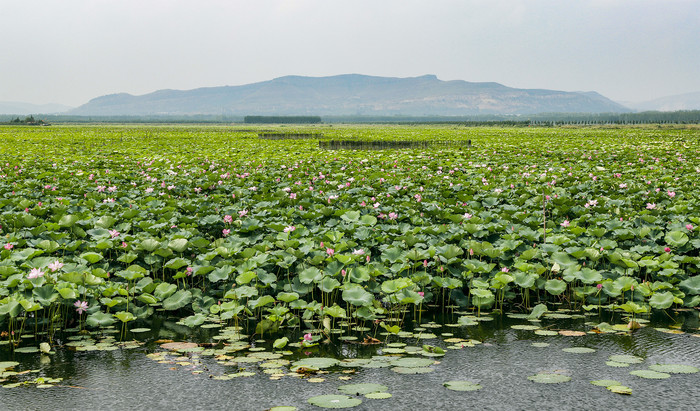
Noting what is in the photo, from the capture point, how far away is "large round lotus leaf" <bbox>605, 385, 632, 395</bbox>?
3744 millimetres

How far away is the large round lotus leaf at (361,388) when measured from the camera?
375cm

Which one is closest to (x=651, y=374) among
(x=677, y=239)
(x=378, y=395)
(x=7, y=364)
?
(x=378, y=395)

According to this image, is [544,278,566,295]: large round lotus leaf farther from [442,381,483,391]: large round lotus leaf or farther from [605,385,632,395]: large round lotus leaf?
[442,381,483,391]: large round lotus leaf

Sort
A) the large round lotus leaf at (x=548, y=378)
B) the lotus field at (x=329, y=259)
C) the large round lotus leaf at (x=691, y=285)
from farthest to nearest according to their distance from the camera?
1. the large round lotus leaf at (x=691, y=285)
2. the lotus field at (x=329, y=259)
3. the large round lotus leaf at (x=548, y=378)

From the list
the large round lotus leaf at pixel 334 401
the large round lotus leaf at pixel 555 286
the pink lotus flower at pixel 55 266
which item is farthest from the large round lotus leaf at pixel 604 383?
the pink lotus flower at pixel 55 266

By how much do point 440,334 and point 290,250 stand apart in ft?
5.77

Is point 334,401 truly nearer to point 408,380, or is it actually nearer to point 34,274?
point 408,380

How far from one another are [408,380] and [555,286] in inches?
96.3

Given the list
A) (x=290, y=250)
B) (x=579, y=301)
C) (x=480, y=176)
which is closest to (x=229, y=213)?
(x=290, y=250)

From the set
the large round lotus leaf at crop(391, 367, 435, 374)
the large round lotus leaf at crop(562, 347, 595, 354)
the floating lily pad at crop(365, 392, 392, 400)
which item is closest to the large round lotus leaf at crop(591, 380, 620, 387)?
the large round lotus leaf at crop(562, 347, 595, 354)

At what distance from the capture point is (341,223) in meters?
7.56

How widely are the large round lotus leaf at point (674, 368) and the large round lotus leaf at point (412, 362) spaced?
1623 mm

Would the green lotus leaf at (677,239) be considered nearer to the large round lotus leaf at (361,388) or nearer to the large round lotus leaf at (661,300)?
the large round lotus leaf at (661,300)

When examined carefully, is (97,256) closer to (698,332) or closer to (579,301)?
(579,301)
